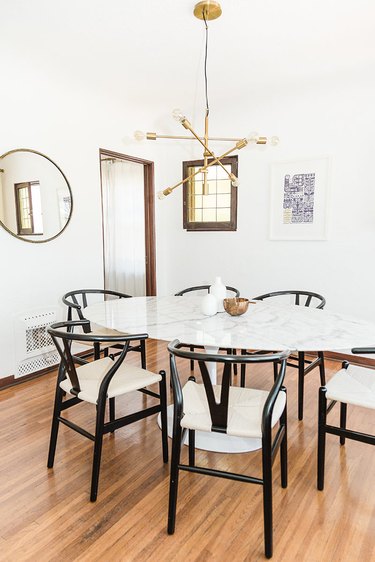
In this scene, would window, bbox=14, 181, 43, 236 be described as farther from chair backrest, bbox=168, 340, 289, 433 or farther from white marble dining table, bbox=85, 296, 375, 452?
chair backrest, bbox=168, 340, 289, 433

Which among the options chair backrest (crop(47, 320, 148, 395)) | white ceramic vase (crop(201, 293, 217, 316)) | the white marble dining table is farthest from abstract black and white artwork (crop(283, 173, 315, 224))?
chair backrest (crop(47, 320, 148, 395))

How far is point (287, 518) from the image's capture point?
5.73ft

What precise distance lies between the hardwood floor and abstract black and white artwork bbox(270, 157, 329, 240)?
196cm

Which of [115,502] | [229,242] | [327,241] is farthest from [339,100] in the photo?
[115,502]

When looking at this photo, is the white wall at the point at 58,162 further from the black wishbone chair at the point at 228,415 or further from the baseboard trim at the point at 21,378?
the black wishbone chair at the point at 228,415

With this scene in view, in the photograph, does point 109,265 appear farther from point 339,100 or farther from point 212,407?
point 212,407

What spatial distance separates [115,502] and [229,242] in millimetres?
3022

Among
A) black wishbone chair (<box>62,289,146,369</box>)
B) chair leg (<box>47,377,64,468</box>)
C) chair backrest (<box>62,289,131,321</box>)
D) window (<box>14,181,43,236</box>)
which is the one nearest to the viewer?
chair leg (<box>47,377,64,468</box>)

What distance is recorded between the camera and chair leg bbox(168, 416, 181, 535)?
164 centimetres

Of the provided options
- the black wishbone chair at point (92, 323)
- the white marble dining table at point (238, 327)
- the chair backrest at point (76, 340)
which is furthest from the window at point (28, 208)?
the chair backrest at point (76, 340)

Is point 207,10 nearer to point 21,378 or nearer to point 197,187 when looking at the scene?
point 197,187

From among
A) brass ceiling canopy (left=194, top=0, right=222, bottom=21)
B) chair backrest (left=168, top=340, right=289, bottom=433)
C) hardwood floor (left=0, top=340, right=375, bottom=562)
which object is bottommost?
hardwood floor (left=0, top=340, right=375, bottom=562)

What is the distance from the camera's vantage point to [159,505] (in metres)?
1.84

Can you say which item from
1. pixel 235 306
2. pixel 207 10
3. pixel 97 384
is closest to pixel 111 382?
pixel 97 384
